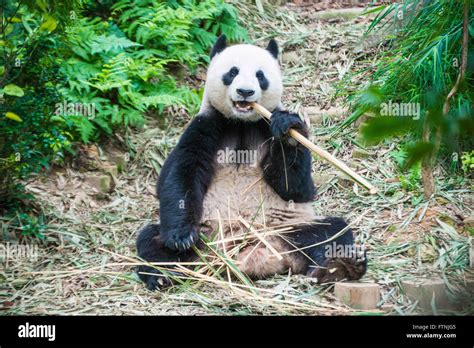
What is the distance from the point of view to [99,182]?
5.44 m

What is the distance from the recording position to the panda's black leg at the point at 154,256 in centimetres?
399

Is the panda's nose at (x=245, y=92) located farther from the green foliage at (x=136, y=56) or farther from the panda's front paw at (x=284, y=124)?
the green foliage at (x=136, y=56)

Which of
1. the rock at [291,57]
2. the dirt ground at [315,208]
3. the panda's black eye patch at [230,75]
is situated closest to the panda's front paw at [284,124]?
the panda's black eye patch at [230,75]

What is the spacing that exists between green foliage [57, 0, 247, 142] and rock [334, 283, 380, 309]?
9.79ft

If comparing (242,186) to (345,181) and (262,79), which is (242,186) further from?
(345,181)

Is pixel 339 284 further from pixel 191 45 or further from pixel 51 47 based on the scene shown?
pixel 191 45

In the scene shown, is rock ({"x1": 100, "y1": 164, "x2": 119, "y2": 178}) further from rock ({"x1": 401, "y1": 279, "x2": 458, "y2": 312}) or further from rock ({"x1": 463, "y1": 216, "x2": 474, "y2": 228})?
rock ({"x1": 463, "y1": 216, "x2": 474, "y2": 228})

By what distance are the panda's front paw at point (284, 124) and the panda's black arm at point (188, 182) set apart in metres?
0.64

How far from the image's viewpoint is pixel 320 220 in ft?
14.1

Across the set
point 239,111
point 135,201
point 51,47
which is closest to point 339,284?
point 239,111

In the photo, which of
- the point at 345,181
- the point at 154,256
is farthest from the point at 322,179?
the point at 154,256

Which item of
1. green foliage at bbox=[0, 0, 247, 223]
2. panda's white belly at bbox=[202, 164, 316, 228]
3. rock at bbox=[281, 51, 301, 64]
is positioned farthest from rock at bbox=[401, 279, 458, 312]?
rock at bbox=[281, 51, 301, 64]

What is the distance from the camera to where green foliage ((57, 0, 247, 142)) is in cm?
562
